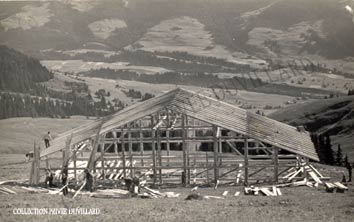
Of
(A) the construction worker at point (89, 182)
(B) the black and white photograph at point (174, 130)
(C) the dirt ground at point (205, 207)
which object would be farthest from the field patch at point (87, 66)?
(C) the dirt ground at point (205, 207)

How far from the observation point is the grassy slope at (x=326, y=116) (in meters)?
89.9

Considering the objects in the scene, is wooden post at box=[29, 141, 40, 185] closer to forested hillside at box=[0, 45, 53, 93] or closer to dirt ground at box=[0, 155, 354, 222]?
dirt ground at box=[0, 155, 354, 222]

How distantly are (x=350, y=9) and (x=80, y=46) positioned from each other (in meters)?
184

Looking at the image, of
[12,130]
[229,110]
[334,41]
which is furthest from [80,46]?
[229,110]

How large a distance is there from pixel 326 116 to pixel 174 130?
68.5 meters

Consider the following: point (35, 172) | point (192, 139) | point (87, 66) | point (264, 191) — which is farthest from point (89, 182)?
point (87, 66)

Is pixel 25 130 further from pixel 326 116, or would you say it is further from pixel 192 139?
pixel 326 116

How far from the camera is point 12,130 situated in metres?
73.5

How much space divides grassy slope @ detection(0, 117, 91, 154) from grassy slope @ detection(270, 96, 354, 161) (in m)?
40.3

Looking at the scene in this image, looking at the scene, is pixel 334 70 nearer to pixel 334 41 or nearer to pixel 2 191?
pixel 334 41

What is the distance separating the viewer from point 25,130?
7544cm

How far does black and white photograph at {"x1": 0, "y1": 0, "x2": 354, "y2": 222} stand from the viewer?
976 inches

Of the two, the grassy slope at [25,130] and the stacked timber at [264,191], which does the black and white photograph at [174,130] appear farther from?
the grassy slope at [25,130]

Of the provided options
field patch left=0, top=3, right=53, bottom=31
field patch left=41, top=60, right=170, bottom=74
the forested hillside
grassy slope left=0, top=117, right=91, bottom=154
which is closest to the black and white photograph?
grassy slope left=0, top=117, right=91, bottom=154
